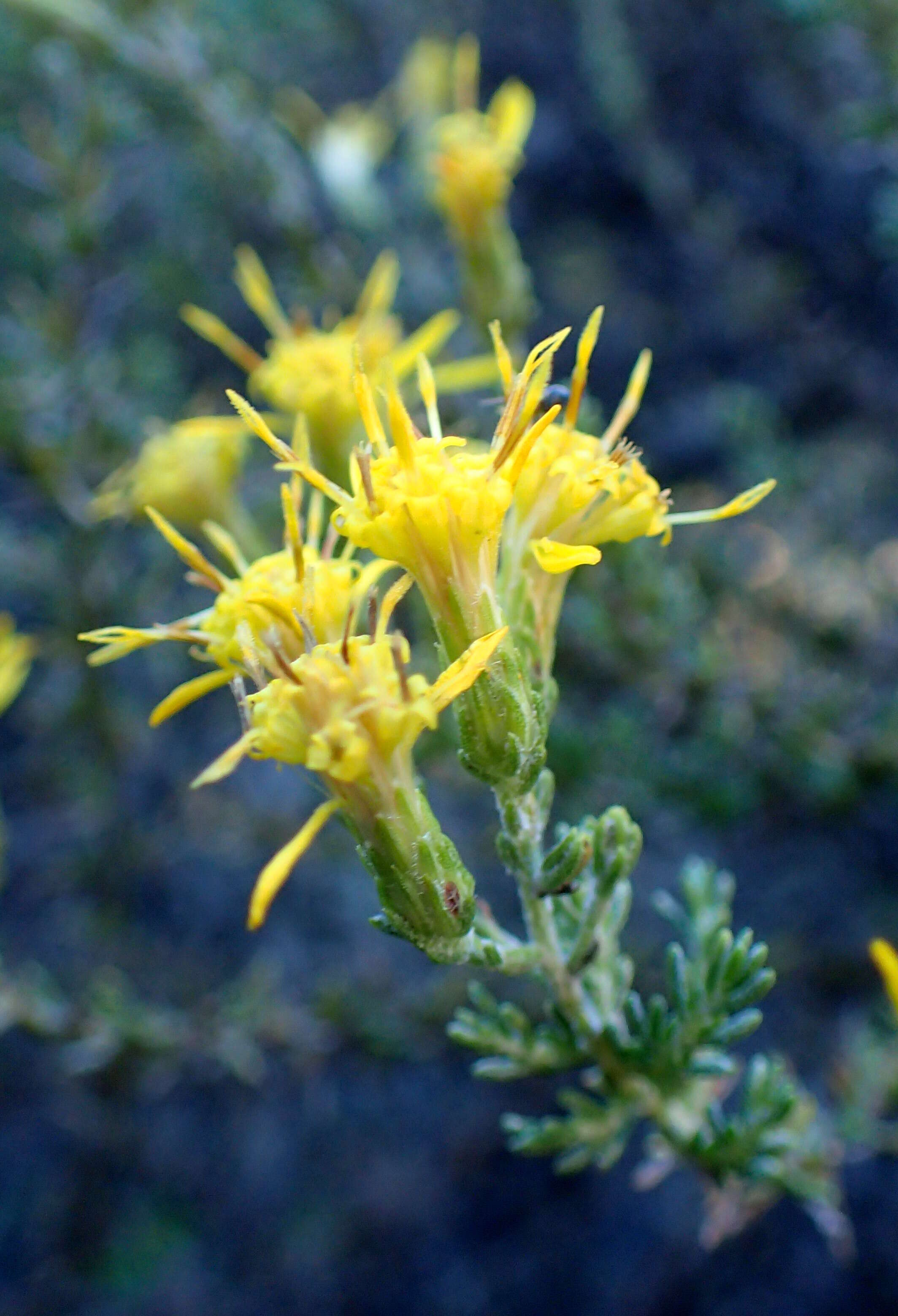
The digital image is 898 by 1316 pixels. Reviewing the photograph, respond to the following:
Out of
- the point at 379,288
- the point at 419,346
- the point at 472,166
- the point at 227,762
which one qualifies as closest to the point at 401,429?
the point at 227,762

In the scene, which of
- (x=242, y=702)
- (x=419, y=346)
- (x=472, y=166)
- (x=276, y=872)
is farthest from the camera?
(x=472, y=166)

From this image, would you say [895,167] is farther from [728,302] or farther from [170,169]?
[170,169]

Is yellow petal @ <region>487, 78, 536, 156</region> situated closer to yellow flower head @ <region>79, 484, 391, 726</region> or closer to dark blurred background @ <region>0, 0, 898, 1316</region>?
dark blurred background @ <region>0, 0, 898, 1316</region>

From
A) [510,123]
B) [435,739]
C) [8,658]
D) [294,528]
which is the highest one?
[510,123]

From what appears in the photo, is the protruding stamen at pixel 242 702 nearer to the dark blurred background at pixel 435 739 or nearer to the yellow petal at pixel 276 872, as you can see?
the yellow petal at pixel 276 872

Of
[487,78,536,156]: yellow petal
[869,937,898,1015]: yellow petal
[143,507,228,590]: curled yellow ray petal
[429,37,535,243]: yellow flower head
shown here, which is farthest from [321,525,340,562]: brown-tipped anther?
[487,78,536,156]: yellow petal

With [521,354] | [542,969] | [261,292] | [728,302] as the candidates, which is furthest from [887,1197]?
[728,302]

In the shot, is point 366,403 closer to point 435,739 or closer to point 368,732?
point 368,732
